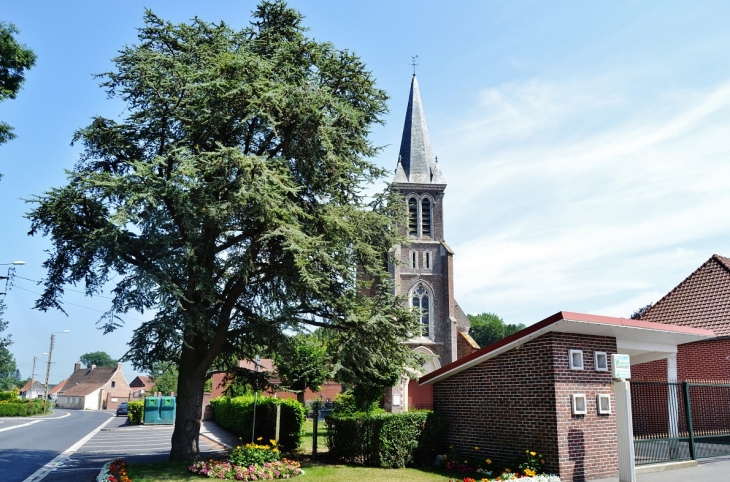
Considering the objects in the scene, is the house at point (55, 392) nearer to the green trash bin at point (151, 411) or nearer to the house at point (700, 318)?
the green trash bin at point (151, 411)

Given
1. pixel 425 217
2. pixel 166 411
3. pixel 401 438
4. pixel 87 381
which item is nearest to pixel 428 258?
pixel 425 217

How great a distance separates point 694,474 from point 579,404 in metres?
3.38

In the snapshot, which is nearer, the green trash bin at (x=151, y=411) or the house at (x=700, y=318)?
the house at (x=700, y=318)

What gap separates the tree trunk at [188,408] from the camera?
16.0 meters

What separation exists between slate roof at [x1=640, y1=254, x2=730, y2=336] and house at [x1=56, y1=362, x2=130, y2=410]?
89199 mm

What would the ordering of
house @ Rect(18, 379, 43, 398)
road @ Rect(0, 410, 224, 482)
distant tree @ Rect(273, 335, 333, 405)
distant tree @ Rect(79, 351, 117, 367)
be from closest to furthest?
road @ Rect(0, 410, 224, 482)
distant tree @ Rect(273, 335, 333, 405)
house @ Rect(18, 379, 43, 398)
distant tree @ Rect(79, 351, 117, 367)

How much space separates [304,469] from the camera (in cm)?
1480

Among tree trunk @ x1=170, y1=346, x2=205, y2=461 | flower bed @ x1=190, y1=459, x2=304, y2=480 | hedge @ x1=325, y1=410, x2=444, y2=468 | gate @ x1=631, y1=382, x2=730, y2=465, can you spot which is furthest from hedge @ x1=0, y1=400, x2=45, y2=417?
gate @ x1=631, y1=382, x2=730, y2=465

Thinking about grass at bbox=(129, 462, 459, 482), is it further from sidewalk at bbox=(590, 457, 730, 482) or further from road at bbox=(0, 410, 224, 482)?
sidewalk at bbox=(590, 457, 730, 482)

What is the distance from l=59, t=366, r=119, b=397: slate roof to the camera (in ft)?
302

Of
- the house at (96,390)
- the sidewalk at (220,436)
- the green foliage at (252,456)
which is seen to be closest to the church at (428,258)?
the sidewalk at (220,436)

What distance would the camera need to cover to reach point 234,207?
13641 mm

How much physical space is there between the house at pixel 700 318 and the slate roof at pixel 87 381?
296 feet

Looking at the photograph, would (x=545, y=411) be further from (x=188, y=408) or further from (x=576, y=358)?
(x=188, y=408)
